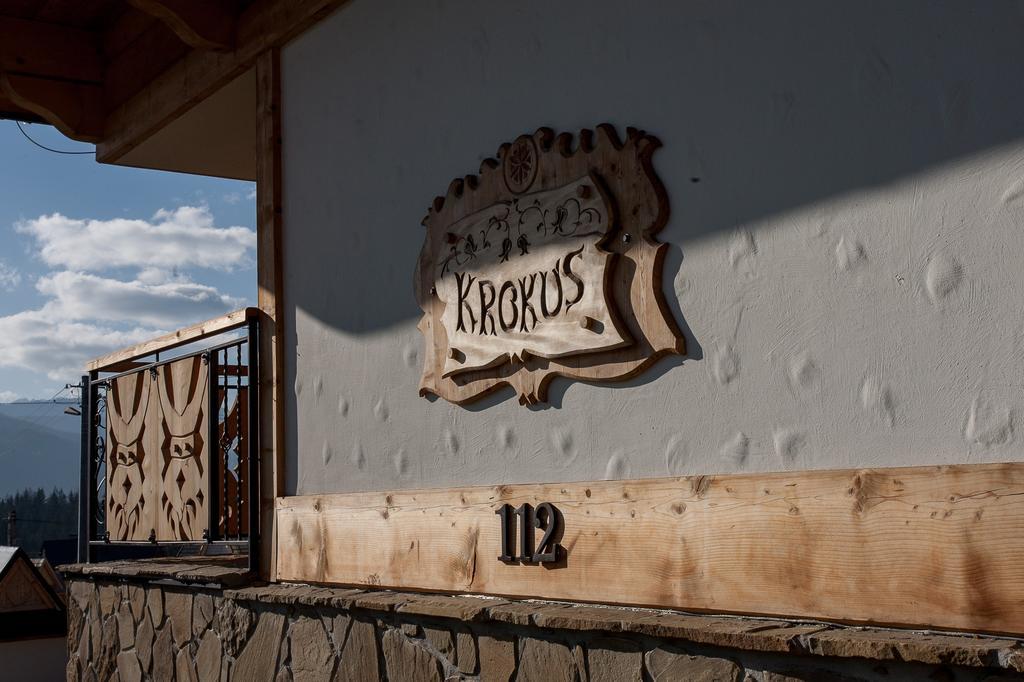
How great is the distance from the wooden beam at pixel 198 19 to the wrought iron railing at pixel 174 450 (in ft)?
5.07

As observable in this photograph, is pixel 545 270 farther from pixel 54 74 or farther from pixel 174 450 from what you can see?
pixel 54 74

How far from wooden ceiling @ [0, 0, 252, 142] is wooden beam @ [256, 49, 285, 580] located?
80cm

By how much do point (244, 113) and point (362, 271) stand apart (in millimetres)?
2243

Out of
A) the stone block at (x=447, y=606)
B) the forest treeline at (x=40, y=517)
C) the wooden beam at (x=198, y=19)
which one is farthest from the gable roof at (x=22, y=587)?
the forest treeline at (x=40, y=517)

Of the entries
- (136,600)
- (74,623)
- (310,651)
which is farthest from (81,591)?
(310,651)

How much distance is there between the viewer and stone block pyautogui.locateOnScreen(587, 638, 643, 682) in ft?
11.0

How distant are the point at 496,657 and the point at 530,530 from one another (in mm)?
451

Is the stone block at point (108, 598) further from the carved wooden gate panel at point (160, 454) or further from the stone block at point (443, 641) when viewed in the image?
the stone block at point (443, 641)

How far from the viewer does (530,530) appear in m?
3.88

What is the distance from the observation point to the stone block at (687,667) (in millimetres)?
3070

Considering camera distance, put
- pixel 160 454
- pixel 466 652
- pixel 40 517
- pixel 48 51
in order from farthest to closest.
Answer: pixel 40 517
pixel 48 51
pixel 160 454
pixel 466 652

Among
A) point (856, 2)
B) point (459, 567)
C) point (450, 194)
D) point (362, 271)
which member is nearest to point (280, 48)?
point (362, 271)

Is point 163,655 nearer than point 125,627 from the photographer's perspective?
Yes

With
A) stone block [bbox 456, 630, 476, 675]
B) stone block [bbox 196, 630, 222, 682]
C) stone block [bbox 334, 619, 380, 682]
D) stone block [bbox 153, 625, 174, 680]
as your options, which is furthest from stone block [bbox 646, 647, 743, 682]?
stone block [bbox 153, 625, 174, 680]
